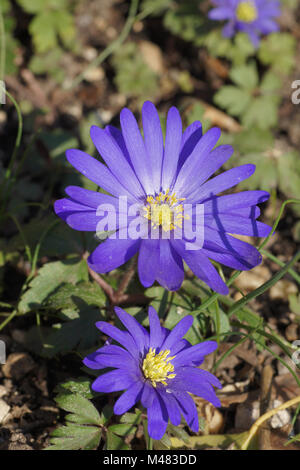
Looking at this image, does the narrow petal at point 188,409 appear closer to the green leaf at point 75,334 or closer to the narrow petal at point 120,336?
the narrow petal at point 120,336

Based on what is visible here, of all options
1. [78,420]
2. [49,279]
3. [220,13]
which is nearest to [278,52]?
[220,13]

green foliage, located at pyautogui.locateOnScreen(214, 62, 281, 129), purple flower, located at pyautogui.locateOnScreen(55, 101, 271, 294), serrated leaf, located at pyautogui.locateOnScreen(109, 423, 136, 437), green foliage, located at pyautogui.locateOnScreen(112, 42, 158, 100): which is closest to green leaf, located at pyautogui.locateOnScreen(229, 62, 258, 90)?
green foliage, located at pyautogui.locateOnScreen(214, 62, 281, 129)

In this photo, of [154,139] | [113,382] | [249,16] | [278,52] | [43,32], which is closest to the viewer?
[113,382]

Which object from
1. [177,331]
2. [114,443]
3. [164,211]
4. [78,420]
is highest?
[164,211]

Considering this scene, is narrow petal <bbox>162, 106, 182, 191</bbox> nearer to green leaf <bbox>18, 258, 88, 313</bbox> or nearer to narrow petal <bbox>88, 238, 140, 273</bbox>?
narrow petal <bbox>88, 238, 140, 273</bbox>

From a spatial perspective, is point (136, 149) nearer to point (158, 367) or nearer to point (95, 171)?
point (95, 171)

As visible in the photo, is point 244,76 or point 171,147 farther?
point 244,76
